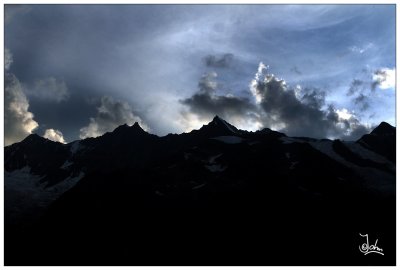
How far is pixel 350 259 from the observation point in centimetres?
13425

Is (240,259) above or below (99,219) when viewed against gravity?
below

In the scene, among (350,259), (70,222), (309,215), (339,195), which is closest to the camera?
(350,259)

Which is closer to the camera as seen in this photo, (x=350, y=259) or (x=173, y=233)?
(x=350, y=259)

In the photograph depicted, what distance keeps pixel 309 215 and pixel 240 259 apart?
3751cm

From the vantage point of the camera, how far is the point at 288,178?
651ft

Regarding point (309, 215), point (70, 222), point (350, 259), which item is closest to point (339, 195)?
point (309, 215)

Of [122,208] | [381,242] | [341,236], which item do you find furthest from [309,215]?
[122,208]

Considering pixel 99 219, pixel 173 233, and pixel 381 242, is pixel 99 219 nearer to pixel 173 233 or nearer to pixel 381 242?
pixel 173 233

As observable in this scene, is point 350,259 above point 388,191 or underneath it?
underneath

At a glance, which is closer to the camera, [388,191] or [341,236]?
[341,236]

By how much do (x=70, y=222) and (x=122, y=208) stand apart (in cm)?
2492

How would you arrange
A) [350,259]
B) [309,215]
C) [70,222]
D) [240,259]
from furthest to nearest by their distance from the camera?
[70,222] < [309,215] < [240,259] < [350,259]

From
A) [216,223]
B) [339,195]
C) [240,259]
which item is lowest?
[240,259]

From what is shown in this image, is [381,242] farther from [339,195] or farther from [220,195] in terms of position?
[220,195]
